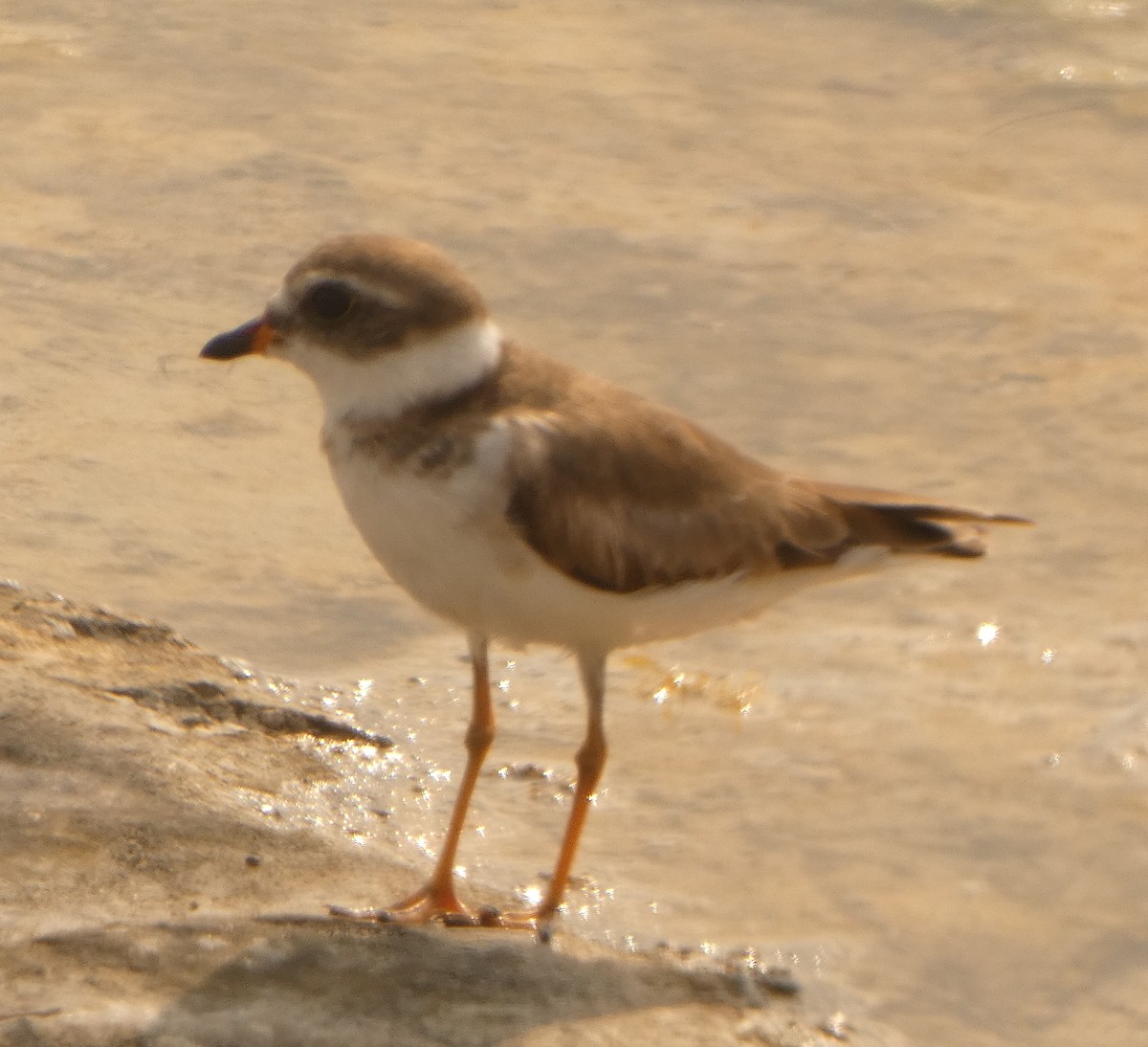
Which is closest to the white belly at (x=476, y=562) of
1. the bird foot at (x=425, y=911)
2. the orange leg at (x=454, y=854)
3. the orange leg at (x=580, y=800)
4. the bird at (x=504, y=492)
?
the bird at (x=504, y=492)

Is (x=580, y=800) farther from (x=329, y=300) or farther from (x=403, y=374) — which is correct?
(x=329, y=300)

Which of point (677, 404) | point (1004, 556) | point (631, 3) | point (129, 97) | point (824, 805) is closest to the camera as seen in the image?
point (824, 805)

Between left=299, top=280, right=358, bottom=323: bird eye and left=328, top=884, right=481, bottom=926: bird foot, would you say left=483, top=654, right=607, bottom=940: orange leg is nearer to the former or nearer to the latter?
left=328, top=884, right=481, bottom=926: bird foot

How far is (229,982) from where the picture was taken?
4844 millimetres

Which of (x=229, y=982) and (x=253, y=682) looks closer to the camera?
(x=229, y=982)

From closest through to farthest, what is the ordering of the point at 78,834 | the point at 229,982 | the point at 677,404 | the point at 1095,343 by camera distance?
1. the point at 229,982
2. the point at 78,834
3. the point at 677,404
4. the point at 1095,343

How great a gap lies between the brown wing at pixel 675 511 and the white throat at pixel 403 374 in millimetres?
261

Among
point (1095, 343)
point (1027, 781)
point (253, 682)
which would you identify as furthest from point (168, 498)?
point (1095, 343)

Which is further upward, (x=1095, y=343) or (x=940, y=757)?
(x=1095, y=343)

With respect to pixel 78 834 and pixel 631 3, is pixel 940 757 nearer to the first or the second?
pixel 78 834

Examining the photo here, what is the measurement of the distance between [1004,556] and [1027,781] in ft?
5.74

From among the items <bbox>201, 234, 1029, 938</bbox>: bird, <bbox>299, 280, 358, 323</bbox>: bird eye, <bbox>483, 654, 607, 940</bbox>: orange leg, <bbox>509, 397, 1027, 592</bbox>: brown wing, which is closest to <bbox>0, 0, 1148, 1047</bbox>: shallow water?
<bbox>483, 654, 607, 940</bbox>: orange leg

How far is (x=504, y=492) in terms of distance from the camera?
5.38 m

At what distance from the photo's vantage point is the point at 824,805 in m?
6.55
